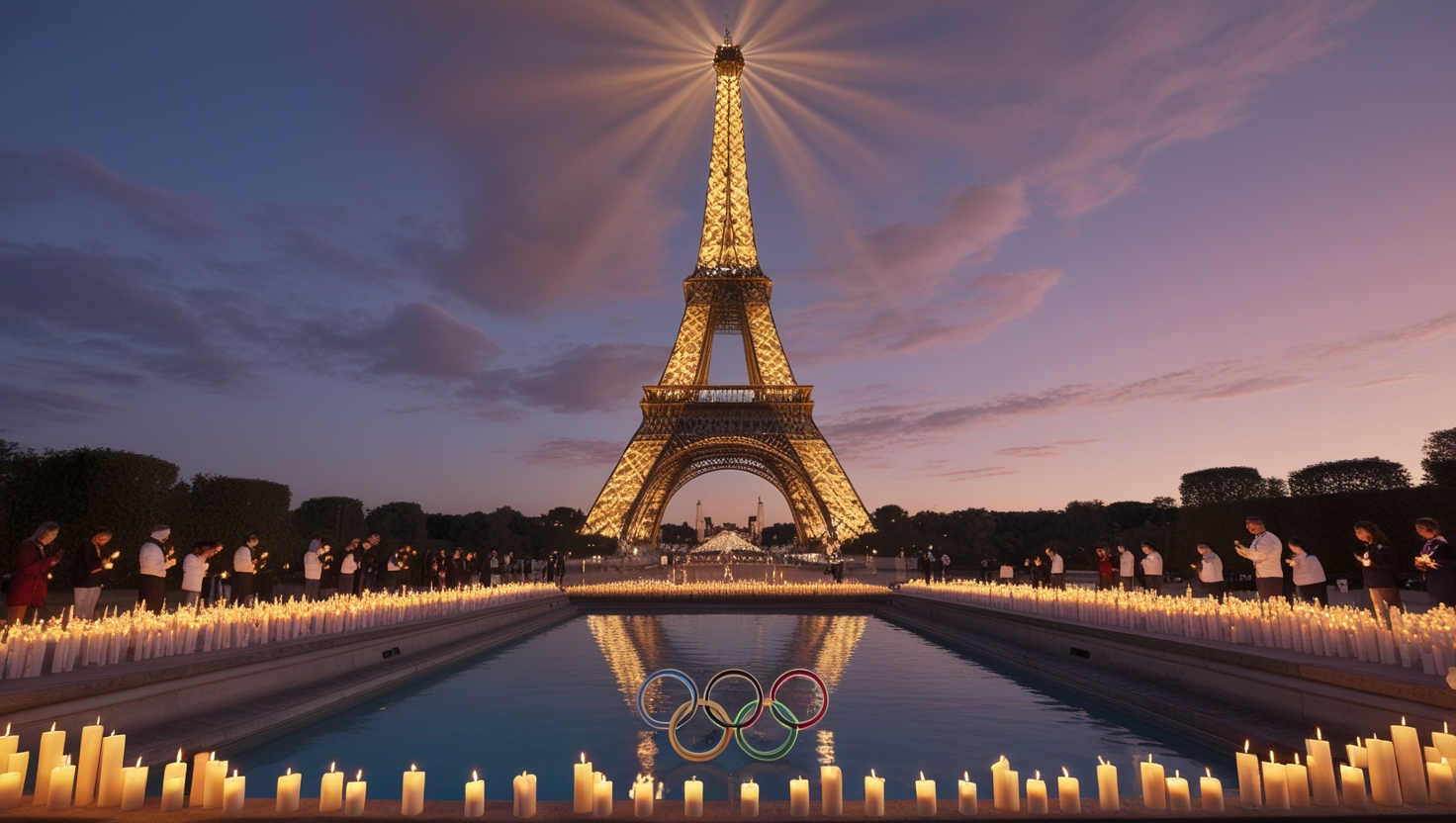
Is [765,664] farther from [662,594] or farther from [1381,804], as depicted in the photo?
[662,594]

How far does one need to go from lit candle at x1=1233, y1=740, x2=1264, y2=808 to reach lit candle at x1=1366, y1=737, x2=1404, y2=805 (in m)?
0.59

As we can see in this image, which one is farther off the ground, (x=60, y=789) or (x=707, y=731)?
(x=60, y=789)

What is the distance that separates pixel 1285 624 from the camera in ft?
26.3

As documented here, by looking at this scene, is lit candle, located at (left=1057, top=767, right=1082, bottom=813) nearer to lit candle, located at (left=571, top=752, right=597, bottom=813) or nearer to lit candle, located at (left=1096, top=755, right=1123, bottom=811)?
lit candle, located at (left=1096, top=755, right=1123, bottom=811)

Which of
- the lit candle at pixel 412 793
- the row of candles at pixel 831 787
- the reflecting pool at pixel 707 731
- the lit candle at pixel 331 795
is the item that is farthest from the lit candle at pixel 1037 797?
the lit candle at pixel 331 795

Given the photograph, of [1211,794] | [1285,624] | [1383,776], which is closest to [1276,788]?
[1211,794]

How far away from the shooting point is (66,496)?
2048cm

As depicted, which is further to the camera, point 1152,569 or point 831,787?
point 1152,569

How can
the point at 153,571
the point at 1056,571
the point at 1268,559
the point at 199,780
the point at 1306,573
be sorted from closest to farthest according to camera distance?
1. the point at 199,780
2. the point at 153,571
3. the point at 1306,573
4. the point at 1268,559
5. the point at 1056,571

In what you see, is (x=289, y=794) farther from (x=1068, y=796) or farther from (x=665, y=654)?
(x=665, y=654)

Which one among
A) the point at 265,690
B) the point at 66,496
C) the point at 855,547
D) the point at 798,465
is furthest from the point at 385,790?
the point at 855,547

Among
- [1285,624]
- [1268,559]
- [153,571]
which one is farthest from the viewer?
[1268,559]

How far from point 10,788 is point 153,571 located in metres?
7.20

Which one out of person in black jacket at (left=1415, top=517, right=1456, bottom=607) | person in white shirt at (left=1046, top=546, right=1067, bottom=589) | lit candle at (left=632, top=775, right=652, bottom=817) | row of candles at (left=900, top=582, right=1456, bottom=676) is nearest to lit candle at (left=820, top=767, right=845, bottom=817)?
lit candle at (left=632, top=775, right=652, bottom=817)
